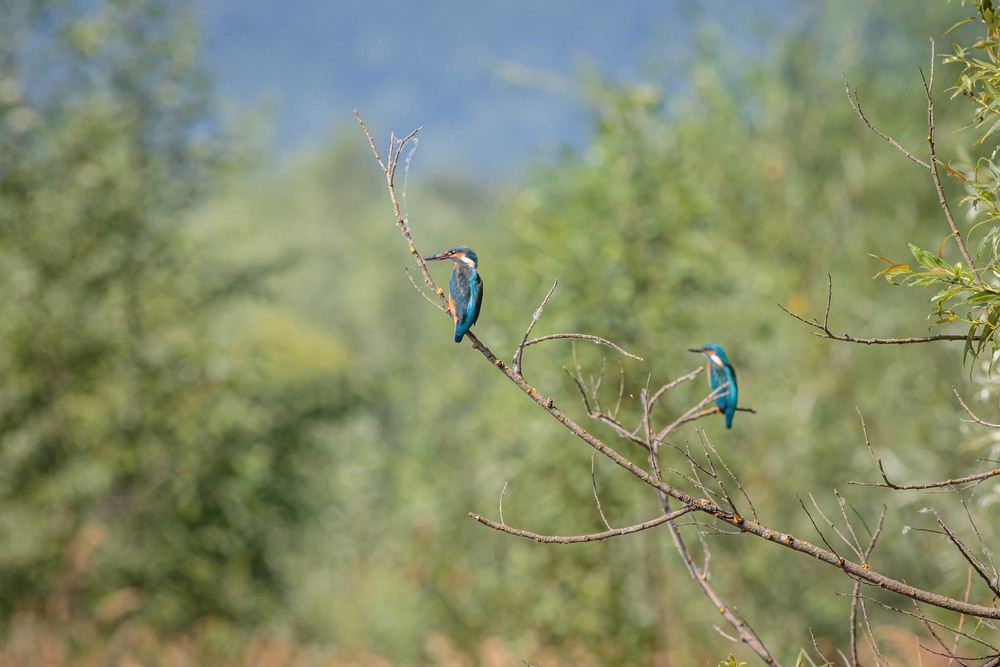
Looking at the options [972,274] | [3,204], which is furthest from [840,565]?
[3,204]

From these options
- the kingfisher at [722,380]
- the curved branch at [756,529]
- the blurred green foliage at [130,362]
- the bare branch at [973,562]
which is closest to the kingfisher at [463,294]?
the curved branch at [756,529]

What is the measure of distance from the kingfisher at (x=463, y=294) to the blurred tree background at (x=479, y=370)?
4.05m

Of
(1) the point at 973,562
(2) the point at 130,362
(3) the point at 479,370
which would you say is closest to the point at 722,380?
(1) the point at 973,562

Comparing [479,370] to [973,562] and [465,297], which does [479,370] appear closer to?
[465,297]

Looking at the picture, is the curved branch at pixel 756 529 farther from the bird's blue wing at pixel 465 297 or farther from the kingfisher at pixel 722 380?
the kingfisher at pixel 722 380

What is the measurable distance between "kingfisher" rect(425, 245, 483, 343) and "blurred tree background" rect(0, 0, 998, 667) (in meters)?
4.05

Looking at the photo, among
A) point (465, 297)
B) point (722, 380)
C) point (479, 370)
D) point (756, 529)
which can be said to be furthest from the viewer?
point (479, 370)

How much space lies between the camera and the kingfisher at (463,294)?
2.04 m

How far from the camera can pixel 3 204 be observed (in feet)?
30.6

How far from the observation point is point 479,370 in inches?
554

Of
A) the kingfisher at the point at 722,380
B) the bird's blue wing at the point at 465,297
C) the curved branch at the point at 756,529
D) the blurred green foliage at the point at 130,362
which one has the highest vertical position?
the blurred green foliage at the point at 130,362

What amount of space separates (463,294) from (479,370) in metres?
12.0

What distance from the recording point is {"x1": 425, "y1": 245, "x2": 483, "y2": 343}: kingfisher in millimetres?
2035

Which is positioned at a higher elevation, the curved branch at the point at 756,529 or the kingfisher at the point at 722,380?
the kingfisher at the point at 722,380
